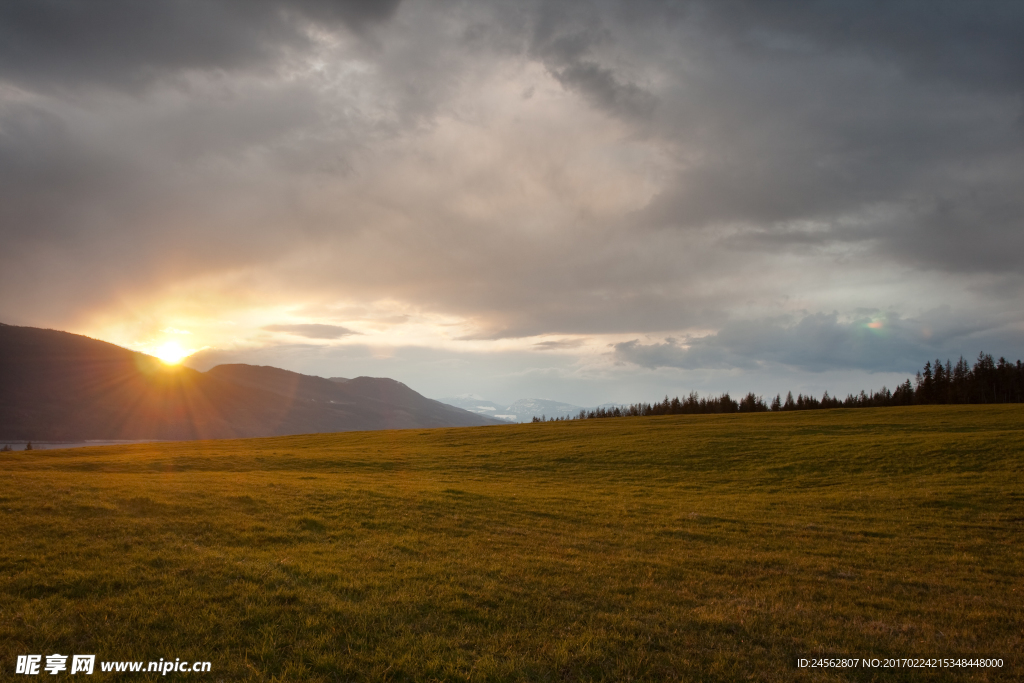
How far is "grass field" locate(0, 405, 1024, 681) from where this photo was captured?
29.6 feet

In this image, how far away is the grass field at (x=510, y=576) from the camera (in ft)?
29.6

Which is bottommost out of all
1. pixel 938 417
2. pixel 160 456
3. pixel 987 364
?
pixel 160 456

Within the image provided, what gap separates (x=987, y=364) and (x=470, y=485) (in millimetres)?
168572

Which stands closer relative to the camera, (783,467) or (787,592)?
(787,592)

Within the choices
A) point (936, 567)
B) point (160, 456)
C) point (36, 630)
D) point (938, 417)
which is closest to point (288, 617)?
point (36, 630)

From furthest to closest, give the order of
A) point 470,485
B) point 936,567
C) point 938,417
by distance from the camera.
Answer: point 938,417 < point 470,485 < point 936,567

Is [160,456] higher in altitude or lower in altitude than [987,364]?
lower

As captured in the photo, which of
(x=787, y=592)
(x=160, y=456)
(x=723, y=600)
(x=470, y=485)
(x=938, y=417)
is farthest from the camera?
(x=938, y=417)

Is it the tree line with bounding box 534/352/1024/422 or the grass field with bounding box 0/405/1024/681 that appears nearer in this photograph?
the grass field with bounding box 0/405/1024/681

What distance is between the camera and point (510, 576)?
13430 mm

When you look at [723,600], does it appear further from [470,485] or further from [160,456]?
[160,456]

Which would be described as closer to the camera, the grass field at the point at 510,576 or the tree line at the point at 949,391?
the grass field at the point at 510,576

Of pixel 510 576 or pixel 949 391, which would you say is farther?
pixel 949 391

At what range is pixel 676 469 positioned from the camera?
38.4 meters
